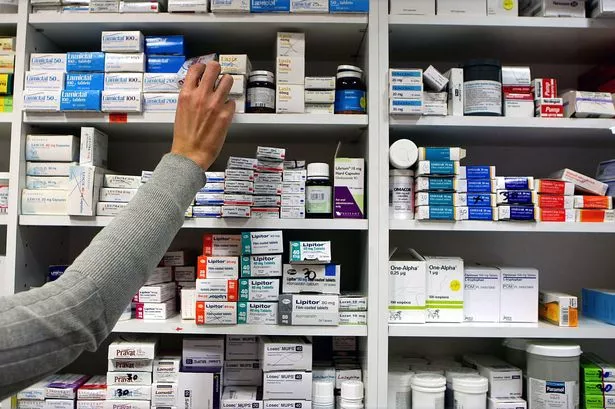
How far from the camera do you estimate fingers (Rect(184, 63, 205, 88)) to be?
87cm

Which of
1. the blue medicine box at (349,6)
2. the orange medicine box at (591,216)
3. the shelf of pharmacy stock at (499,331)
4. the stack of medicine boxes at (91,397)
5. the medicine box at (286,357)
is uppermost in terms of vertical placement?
the blue medicine box at (349,6)

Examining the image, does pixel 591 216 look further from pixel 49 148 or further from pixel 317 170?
pixel 49 148

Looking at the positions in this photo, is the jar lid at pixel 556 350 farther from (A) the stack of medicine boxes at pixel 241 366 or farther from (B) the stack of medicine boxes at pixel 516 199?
(A) the stack of medicine boxes at pixel 241 366

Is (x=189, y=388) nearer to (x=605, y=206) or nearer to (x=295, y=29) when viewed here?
(x=295, y=29)

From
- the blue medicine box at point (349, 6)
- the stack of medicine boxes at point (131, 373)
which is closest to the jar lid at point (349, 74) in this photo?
the blue medicine box at point (349, 6)

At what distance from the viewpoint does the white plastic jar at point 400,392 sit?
150cm

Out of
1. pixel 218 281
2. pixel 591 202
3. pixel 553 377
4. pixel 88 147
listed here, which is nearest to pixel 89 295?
pixel 218 281

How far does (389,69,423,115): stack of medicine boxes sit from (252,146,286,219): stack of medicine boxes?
398 mm

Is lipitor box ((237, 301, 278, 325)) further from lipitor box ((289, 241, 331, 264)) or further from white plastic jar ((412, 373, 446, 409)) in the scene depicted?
white plastic jar ((412, 373, 446, 409))

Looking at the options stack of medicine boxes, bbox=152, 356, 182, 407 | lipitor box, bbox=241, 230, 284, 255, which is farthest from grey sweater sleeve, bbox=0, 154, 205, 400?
stack of medicine boxes, bbox=152, 356, 182, 407

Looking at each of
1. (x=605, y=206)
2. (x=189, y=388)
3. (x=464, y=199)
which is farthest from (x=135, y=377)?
(x=605, y=206)

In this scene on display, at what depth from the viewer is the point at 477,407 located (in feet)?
4.75

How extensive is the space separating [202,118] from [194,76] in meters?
0.12

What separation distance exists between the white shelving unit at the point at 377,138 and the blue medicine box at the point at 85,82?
90 millimetres
